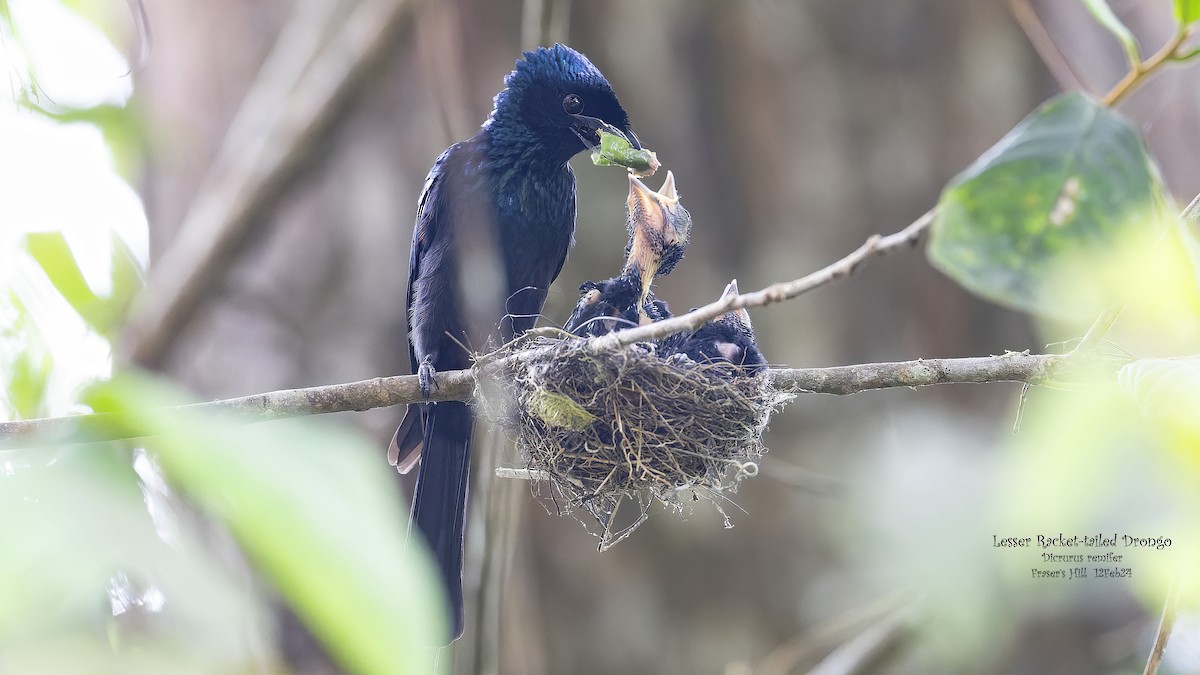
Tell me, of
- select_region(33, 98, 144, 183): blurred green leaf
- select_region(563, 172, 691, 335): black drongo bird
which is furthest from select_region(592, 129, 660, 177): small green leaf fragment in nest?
select_region(33, 98, 144, 183): blurred green leaf

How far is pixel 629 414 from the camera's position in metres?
2.53

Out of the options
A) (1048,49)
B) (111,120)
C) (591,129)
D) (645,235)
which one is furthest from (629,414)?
(1048,49)

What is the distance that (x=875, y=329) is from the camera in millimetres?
4301

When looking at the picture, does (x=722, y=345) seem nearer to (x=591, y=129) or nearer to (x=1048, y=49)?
(x=591, y=129)

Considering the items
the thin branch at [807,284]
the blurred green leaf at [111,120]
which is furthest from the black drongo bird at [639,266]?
the blurred green leaf at [111,120]

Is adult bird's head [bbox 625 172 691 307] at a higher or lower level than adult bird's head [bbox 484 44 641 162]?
lower

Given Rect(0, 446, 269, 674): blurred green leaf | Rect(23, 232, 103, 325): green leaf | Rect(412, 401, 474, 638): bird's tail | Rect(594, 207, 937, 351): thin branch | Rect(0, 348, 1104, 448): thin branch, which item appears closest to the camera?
Rect(0, 446, 269, 674): blurred green leaf

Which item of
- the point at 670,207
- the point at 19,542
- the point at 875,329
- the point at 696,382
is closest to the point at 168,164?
the point at 670,207

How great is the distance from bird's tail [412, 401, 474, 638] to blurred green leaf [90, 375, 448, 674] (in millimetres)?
2684

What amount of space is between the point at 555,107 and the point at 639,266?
617 millimetres

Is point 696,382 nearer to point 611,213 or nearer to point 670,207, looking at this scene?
point 670,207

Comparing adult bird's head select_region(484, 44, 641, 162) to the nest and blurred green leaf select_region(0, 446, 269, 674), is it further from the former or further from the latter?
blurred green leaf select_region(0, 446, 269, 674)

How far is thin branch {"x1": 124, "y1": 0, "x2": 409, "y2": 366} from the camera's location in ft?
11.7

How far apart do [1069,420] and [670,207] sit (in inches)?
84.6
